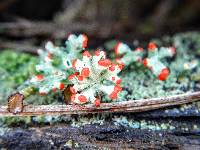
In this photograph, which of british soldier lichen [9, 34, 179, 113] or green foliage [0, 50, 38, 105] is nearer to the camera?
british soldier lichen [9, 34, 179, 113]

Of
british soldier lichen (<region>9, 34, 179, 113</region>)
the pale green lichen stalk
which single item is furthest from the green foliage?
the pale green lichen stalk

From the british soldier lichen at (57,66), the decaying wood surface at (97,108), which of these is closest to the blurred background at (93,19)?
the british soldier lichen at (57,66)

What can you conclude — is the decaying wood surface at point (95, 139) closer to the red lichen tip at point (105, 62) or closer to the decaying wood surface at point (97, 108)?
the decaying wood surface at point (97, 108)

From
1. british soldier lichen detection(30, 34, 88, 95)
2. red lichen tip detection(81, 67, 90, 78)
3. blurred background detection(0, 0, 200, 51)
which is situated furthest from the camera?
blurred background detection(0, 0, 200, 51)

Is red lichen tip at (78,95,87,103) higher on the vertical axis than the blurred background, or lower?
lower

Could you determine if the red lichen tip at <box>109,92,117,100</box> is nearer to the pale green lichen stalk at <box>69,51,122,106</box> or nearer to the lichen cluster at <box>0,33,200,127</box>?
the pale green lichen stalk at <box>69,51,122,106</box>

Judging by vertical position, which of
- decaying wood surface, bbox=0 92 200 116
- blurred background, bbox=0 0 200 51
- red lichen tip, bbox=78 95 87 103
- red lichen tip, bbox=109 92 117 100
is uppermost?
blurred background, bbox=0 0 200 51

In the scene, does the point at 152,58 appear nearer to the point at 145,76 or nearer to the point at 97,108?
the point at 145,76

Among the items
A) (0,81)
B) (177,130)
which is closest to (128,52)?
(177,130)

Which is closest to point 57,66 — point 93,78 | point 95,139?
point 93,78
